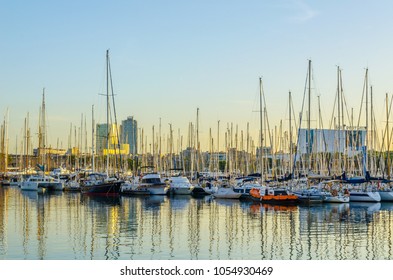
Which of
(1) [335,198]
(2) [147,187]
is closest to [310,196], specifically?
(1) [335,198]

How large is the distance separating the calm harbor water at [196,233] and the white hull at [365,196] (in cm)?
553

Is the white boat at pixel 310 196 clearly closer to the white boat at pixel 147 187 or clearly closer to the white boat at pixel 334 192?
the white boat at pixel 334 192

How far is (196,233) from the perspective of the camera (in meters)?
31.6

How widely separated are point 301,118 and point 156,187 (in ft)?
54.7

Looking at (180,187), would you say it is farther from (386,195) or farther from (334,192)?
(386,195)

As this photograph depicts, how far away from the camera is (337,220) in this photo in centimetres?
3806

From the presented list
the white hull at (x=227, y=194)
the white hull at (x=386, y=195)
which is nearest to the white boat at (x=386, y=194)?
the white hull at (x=386, y=195)

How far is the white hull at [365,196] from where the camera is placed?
177 feet

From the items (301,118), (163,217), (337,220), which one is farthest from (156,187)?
(337,220)

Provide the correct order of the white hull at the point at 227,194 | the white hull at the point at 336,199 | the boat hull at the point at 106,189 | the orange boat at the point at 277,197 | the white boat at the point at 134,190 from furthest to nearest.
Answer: the white boat at the point at 134,190, the boat hull at the point at 106,189, the white hull at the point at 227,194, the white hull at the point at 336,199, the orange boat at the point at 277,197

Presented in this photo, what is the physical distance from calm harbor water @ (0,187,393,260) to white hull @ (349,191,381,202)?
18.2 ft
